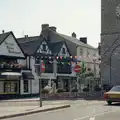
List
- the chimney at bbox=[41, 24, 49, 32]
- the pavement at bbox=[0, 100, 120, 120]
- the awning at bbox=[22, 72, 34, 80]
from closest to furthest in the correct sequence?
the pavement at bbox=[0, 100, 120, 120] < the awning at bbox=[22, 72, 34, 80] < the chimney at bbox=[41, 24, 49, 32]

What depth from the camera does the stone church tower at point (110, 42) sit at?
5116 cm

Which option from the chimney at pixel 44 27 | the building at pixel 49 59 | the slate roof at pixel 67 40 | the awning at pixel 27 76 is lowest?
the awning at pixel 27 76

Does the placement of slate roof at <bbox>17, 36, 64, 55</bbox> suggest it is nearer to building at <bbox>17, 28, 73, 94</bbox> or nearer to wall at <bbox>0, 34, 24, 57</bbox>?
building at <bbox>17, 28, 73, 94</bbox>

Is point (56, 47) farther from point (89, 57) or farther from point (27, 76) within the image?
point (27, 76)

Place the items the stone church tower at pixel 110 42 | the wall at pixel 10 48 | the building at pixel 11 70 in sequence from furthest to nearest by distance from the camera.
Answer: the stone church tower at pixel 110 42 < the wall at pixel 10 48 < the building at pixel 11 70

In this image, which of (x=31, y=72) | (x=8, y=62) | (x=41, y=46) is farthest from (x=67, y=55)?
(x=8, y=62)

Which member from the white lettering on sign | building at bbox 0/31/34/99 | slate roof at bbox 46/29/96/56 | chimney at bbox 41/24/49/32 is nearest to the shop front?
building at bbox 0/31/34/99

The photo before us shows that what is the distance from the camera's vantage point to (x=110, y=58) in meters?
51.9

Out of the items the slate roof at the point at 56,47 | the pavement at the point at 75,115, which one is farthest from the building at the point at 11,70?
the pavement at the point at 75,115

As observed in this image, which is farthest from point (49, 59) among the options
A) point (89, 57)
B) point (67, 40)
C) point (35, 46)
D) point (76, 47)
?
point (89, 57)

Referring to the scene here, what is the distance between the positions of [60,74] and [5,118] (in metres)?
37.6

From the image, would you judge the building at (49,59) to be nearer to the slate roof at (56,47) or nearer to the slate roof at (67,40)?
the slate roof at (56,47)

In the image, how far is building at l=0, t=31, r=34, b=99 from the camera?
4344cm

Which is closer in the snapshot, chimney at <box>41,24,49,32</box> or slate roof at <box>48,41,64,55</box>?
slate roof at <box>48,41,64,55</box>
